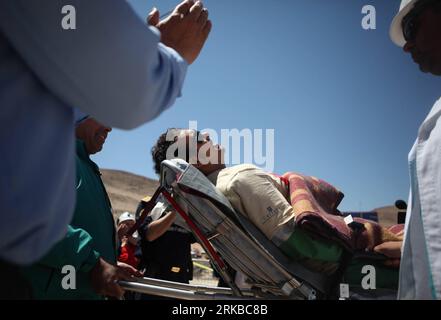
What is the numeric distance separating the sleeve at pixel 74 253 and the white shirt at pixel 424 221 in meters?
1.46

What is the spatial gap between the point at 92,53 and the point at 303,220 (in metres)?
1.71

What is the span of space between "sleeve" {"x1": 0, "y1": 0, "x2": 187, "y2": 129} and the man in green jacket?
1085 millimetres

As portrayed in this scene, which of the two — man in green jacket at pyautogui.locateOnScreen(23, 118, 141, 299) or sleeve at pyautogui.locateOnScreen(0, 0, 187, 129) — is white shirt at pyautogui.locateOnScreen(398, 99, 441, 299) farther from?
man in green jacket at pyautogui.locateOnScreen(23, 118, 141, 299)

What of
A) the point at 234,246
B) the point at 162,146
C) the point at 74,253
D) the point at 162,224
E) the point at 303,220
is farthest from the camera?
the point at 162,224

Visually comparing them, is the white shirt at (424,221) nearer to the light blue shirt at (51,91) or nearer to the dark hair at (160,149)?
the light blue shirt at (51,91)

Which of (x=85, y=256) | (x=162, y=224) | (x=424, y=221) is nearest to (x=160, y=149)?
(x=162, y=224)

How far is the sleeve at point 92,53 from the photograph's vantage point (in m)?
0.88

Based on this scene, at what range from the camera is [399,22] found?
2.29 metres

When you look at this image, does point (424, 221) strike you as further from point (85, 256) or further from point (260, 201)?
point (85, 256)

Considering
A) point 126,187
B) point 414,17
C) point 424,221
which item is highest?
point 414,17

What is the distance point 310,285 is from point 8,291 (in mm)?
1757

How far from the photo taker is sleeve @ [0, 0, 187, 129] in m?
0.88
